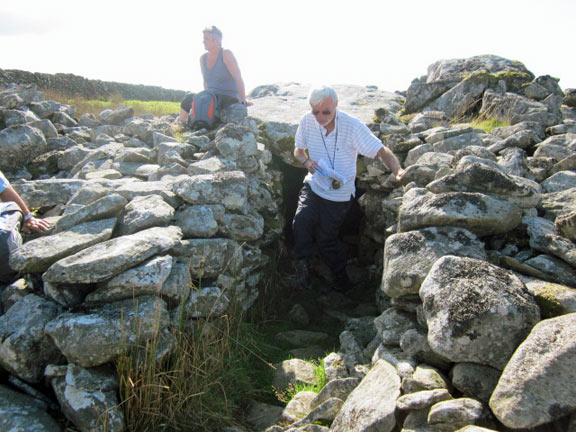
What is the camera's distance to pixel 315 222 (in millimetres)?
5926

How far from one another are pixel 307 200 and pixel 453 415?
147 inches

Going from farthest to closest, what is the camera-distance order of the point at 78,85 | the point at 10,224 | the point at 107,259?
the point at 78,85 < the point at 10,224 < the point at 107,259

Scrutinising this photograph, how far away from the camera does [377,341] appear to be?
4.35 meters

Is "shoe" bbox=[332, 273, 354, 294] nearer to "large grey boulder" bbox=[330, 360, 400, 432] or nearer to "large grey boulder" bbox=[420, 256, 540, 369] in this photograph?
"large grey boulder" bbox=[330, 360, 400, 432]

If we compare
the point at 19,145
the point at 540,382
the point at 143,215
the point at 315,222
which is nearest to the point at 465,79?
the point at 315,222

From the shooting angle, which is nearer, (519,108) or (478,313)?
(478,313)

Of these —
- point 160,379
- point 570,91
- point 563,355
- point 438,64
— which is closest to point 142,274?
point 160,379

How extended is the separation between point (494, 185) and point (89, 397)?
4.27 metres

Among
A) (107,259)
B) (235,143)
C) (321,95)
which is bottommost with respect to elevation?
(107,259)

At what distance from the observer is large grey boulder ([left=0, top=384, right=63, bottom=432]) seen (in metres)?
3.01

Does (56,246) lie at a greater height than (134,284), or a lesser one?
greater

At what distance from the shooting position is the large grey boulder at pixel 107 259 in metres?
3.58

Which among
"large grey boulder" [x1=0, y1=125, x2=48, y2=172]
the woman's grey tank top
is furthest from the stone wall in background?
the woman's grey tank top

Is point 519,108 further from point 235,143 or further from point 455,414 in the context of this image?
point 455,414
